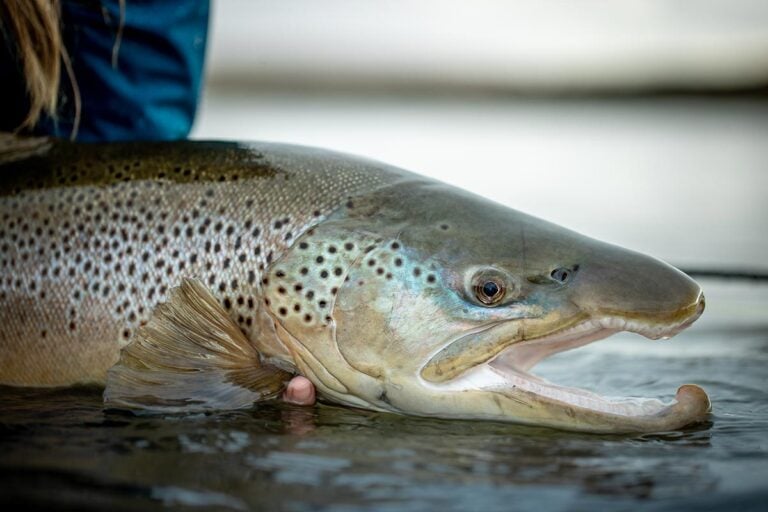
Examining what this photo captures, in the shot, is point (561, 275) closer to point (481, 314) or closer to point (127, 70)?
point (481, 314)

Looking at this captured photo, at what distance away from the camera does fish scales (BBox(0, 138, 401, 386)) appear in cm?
274

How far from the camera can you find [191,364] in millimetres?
2602

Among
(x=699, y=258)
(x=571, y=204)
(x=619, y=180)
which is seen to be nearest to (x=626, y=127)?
(x=619, y=180)

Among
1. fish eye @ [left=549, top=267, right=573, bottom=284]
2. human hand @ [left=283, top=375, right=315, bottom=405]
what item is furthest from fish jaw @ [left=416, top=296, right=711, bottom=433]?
human hand @ [left=283, top=375, right=315, bottom=405]

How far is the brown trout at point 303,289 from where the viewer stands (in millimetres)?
2502

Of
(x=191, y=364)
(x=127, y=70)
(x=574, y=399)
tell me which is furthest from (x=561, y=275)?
(x=127, y=70)

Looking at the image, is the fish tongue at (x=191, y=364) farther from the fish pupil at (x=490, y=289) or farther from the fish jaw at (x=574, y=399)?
the fish pupil at (x=490, y=289)

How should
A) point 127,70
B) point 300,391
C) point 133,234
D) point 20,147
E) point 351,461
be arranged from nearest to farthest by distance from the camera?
1. point 351,461
2. point 300,391
3. point 133,234
4. point 20,147
5. point 127,70

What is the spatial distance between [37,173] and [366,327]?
114cm

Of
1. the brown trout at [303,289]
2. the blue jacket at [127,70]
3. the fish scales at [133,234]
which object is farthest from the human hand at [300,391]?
the blue jacket at [127,70]

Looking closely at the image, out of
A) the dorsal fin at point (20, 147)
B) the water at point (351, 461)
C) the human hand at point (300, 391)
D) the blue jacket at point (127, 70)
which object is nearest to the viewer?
the water at point (351, 461)

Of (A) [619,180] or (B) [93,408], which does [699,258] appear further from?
(A) [619,180]

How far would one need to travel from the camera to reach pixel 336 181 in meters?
2.86

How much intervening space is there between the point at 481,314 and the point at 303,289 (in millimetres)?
471
